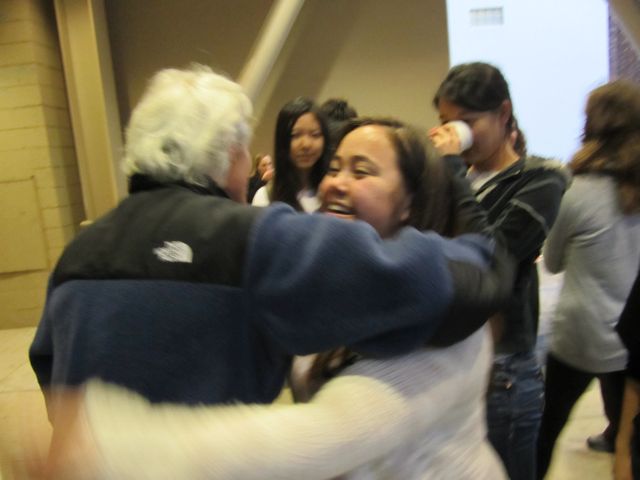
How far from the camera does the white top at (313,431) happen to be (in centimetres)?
52

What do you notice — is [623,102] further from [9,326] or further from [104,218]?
[9,326]

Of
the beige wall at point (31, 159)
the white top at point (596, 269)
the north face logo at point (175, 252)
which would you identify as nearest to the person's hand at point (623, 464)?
the white top at point (596, 269)

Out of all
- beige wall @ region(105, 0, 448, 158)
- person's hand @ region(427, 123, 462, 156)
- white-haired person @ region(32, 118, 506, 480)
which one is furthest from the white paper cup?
Answer: beige wall @ region(105, 0, 448, 158)

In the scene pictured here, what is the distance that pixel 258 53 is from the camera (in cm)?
455

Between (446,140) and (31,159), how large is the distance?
425cm

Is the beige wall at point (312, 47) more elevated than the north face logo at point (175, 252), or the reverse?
the beige wall at point (312, 47)

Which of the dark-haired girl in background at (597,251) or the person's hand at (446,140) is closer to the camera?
the person's hand at (446,140)

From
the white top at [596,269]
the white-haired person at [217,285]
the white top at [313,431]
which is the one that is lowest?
the white top at [596,269]

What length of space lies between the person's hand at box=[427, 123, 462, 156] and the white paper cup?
13 millimetres

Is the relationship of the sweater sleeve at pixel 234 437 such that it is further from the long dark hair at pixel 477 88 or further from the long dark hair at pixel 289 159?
the long dark hair at pixel 289 159

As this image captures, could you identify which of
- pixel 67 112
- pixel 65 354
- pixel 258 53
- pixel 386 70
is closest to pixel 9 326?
pixel 67 112

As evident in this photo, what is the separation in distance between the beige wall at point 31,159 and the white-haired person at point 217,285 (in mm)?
4151

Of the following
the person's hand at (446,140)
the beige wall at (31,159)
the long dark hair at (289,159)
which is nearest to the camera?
the person's hand at (446,140)

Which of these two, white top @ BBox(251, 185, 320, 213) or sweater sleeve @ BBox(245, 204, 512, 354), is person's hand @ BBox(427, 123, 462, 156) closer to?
sweater sleeve @ BBox(245, 204, 512, 354)
